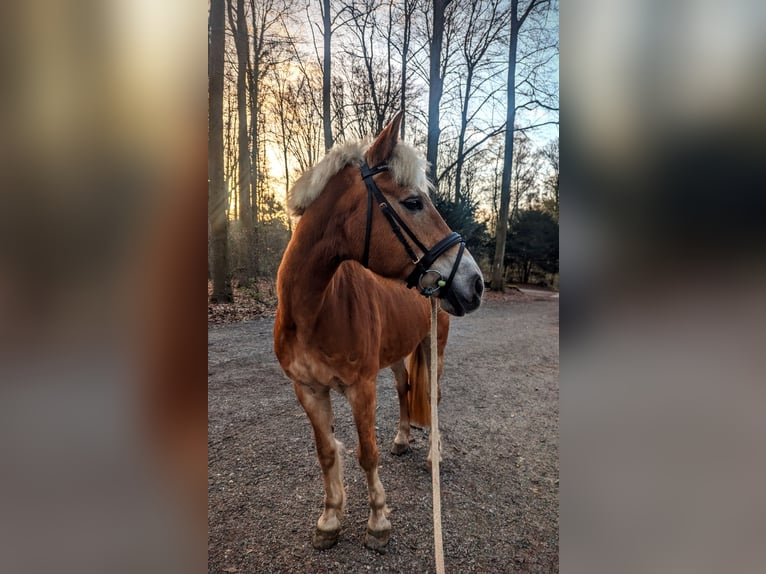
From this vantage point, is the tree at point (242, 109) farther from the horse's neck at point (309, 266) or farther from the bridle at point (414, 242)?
the bridle at point (414, 242)

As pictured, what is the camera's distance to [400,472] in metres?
1.78

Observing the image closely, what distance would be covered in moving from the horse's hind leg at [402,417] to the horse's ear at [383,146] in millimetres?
1212

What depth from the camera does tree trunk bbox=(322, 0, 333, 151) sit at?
126cm

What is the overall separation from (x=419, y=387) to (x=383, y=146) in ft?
4.49

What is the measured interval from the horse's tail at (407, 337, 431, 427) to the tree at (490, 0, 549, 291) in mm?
590

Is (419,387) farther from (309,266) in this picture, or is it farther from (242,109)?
(242,109)

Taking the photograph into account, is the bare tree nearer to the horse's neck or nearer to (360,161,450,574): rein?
(360,161,450,574): rein

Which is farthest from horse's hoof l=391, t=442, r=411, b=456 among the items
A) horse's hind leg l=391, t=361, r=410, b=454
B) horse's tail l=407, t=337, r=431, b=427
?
horse's tail l=407, t=337, r=431, b=427

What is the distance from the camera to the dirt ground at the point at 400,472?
1.22 m

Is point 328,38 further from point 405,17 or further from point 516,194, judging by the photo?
point 516,194

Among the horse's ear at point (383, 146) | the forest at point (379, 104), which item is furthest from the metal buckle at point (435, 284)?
the forest at point (379, 104)

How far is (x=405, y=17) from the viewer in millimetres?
1333
